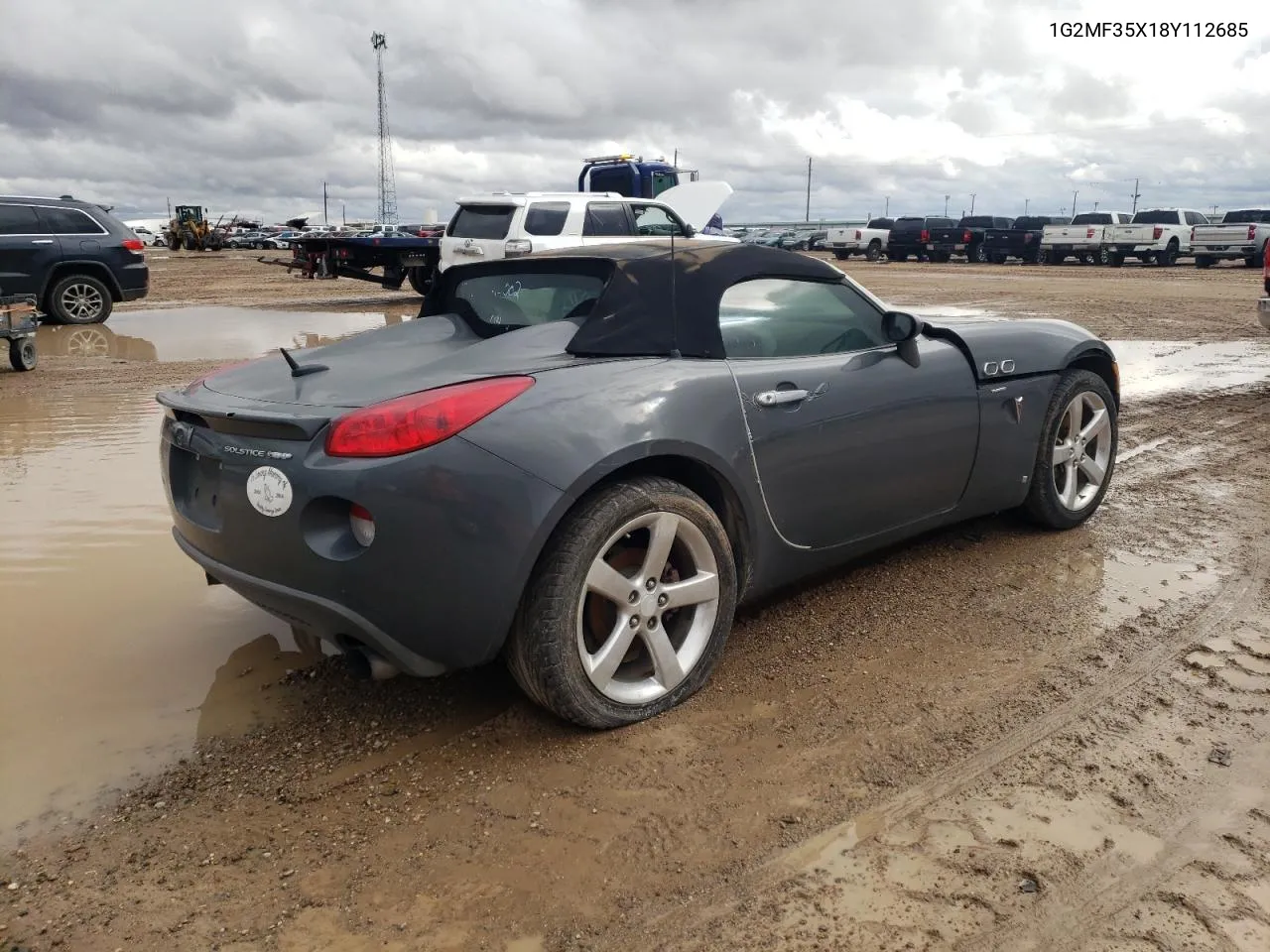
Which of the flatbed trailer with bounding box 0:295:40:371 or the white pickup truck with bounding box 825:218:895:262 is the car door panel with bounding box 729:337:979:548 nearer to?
the flatbed trailer with bounding box 0:295:40:371

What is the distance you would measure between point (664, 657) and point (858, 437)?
42.3 inches

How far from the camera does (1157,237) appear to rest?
30.0 metres

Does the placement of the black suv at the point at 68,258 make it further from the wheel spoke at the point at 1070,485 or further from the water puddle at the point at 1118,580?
the water puddle at the point at 1118,580

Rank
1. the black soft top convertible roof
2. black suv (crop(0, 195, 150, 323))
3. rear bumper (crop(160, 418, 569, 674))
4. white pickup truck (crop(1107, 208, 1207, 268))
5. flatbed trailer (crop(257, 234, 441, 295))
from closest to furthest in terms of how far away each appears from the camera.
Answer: rear bumper (crop(160, 418, 569, 674)) < the black soft top convertible roof < black suv (crop(0, 195, 150, 323)) < flatbed trailer (crop(257, 234, 441, 295)) < white pickup truck (crop(1107, 208, 1207, 268))

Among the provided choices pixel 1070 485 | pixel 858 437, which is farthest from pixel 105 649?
pixel 1070 485

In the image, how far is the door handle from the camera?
3.14 metres

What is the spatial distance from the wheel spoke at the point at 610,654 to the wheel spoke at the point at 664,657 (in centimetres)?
7

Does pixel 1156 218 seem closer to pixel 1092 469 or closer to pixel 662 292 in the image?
pixel 1092 469

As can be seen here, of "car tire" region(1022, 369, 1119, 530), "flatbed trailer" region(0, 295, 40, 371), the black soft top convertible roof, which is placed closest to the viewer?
the black soft top convertible roof

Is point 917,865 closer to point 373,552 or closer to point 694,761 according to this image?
point 694,761

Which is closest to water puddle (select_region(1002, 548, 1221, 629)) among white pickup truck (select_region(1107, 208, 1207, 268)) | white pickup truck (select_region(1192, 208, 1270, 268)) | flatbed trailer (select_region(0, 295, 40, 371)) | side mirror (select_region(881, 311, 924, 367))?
side mirror (select_region(881, 311, 924, 367))

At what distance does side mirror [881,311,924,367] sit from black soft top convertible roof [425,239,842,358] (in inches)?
18.7

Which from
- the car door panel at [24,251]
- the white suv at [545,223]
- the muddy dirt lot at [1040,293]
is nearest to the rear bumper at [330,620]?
the white suv at [545,223]

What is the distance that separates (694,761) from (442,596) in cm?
82
